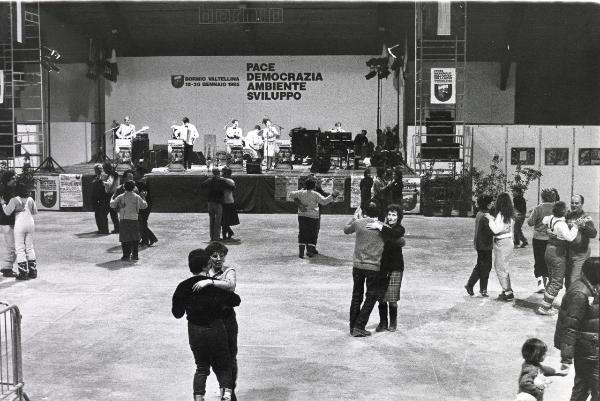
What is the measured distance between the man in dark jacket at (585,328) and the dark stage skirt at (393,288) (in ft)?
12.4

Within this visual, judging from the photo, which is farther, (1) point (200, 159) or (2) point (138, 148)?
(1) point (200, 159)

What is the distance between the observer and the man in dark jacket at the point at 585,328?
668 cm

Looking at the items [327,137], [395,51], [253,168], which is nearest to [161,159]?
[327,137]

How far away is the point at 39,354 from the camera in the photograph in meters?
9.77

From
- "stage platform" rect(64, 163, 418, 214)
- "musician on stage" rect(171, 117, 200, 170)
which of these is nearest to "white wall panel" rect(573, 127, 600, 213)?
"stage platform" rect(64, 163, 418, 214)

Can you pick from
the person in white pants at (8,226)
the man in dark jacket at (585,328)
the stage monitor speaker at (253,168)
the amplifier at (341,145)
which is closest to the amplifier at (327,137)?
the amplifier at (341,145)

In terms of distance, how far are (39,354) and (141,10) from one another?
22703mm

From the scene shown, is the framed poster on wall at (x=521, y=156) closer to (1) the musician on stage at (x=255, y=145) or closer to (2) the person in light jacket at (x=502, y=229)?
(1) the musician on stage at (x=255, y=145)

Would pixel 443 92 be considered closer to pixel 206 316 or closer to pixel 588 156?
pixel 588 156

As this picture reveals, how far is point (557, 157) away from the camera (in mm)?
23281

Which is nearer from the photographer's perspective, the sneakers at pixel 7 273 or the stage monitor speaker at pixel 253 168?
the sneakers at pixel 7 273

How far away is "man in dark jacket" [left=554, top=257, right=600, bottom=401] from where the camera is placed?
668 cm

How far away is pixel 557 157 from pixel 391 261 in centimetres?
1441

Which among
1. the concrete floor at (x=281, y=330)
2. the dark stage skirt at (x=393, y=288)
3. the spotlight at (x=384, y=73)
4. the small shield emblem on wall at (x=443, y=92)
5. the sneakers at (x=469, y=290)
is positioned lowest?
the concrete floor at (x=281, y=330)
